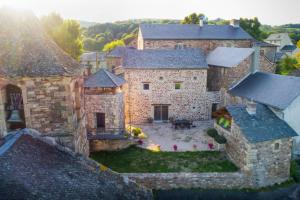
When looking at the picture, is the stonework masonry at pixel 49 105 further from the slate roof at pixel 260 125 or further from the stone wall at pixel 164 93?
the stone wall at pixel 164 93

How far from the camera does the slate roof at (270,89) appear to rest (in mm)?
16938

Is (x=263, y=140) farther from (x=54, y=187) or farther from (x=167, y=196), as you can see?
(x=54, y=187)

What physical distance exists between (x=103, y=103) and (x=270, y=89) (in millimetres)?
11846

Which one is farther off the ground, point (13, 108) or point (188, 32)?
point (188, 32)

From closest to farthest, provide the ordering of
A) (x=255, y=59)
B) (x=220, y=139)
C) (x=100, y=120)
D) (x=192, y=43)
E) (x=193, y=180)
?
(x=193, y=180) → (x=220, y=139) → (x=100, y=120) → (x=255, y=59) → (x=192, y=43)

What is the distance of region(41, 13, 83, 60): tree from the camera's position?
2567 centimetres

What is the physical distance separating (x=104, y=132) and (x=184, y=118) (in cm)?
876

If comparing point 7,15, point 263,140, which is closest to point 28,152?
point 7,15

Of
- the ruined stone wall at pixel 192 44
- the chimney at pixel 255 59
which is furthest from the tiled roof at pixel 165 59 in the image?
the ruined stone wall at pixel 192 44

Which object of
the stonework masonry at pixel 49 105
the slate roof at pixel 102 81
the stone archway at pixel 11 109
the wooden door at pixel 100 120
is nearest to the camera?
the stonework masonry at pixel 49 105

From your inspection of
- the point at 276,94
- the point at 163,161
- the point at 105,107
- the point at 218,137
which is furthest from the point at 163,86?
the point at 276,94

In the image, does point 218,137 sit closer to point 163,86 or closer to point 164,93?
point 164,93

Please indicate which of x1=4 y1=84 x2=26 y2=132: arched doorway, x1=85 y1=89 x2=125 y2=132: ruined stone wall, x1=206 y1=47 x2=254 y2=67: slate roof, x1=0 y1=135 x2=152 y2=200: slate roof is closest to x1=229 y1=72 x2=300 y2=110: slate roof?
x1=206 y1=47 x2=254 y2=67: slate roof

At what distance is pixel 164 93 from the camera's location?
24.2m
